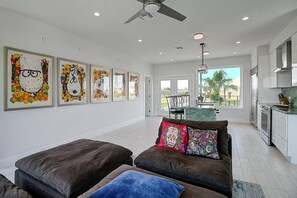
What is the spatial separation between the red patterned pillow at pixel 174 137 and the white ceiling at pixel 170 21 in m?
2.06

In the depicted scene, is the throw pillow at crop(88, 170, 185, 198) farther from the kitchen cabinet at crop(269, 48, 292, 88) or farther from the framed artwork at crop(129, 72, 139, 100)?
the framed artwork at crop(129, 72, 139, 100)

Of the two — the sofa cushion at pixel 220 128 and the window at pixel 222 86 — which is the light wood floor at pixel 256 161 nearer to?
the sofa cushion at pixel 220 128

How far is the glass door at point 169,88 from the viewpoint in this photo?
7.33 m

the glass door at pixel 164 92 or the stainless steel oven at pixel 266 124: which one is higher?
the glass door at pixel 164 92

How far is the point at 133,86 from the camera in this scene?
630cm

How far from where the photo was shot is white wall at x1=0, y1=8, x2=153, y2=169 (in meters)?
2.68

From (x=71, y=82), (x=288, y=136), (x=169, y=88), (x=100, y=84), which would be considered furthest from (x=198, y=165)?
(x=169, y=88)

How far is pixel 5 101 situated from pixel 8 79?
387 millimetres

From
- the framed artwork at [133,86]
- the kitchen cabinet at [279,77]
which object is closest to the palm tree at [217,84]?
the kitchen cabinet at [279,77]

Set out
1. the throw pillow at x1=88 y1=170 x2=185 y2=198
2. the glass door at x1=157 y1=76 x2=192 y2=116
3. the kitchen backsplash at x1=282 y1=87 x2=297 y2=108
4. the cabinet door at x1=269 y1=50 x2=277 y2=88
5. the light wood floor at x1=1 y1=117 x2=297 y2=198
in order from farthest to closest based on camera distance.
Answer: the glass door at x1=157 y1=76 x2=192 y2=116
the cabinet door at x1=269 y1=50 x2=277 y2=88
the kitchen backsplash at x1=282 y1=87 x2=297 y2=108
the light wood floor at x1=1 y1=117 x2=297 y2=198
the throw pillow at x1=88 y1=170 x2=185 y2=198

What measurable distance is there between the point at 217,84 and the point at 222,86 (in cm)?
22

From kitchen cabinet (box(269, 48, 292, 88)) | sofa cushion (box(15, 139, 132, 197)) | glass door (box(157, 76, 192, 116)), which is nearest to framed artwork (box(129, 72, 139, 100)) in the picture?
glass door (box(157, 76, 192, 116))

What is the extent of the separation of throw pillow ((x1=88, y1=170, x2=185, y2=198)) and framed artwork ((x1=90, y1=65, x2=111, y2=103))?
3.58 metres

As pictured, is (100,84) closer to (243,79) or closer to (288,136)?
(288,136)
